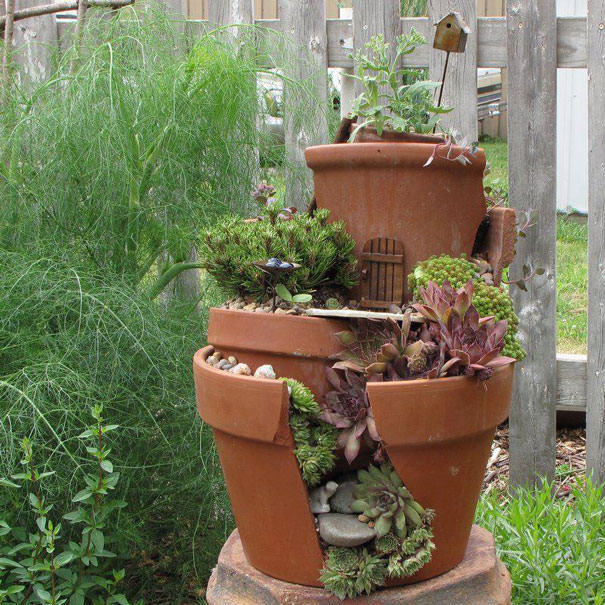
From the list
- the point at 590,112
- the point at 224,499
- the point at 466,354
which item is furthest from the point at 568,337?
the point at 466,354

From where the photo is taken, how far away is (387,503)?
Result: 146 centimetres

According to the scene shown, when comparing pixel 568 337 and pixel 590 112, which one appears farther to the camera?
pixel 568 337

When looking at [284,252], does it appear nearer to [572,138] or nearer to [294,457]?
[294,457]

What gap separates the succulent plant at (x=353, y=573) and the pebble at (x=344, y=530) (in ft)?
0.09

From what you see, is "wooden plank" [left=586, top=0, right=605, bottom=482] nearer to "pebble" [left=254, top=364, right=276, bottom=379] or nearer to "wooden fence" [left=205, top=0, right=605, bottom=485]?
"wooden fence" [left=205, top=0, right=605, bottom=485]

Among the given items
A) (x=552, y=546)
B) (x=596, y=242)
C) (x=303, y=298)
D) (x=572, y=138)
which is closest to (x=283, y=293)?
(x=303, y=298)

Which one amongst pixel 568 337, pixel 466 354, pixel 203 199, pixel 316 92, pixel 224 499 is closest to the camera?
pixel 466 354

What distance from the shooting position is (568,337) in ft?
11.4

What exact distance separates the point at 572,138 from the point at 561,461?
10.7 feet

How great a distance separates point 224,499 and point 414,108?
1.17m

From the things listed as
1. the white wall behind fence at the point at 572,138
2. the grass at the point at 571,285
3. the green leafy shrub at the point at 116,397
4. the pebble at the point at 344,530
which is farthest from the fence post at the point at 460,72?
the white wall behind fence at the point at 572,138

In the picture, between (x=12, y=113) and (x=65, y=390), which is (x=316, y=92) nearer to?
(x=12, y=113)

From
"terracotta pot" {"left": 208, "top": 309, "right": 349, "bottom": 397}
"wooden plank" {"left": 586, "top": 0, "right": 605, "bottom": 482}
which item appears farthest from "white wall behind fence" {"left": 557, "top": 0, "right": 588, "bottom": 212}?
"terracotta pot" {"left": 208, "top": 309, "right": 349, "bottom": 397}

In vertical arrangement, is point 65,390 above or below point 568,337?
above
